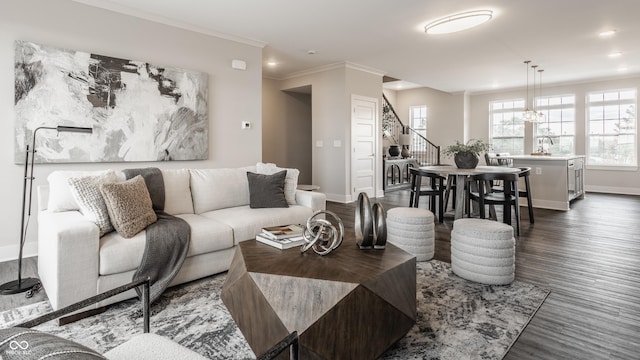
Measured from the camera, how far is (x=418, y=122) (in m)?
11.0

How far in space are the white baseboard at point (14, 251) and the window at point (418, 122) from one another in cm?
943

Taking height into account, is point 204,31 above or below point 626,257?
above

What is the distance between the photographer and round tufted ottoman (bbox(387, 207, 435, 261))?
10.2ft

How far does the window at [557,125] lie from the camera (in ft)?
28.4

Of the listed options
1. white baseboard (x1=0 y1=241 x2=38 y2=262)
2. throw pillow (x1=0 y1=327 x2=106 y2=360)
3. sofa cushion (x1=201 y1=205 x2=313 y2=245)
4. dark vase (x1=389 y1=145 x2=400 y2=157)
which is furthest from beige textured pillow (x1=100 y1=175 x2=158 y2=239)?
dark vase (x1=389 y1=145 x2=400 y2=157)

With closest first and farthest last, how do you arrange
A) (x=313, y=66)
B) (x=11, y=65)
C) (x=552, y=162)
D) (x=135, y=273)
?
1. (x=135, y=273)
2. (x=11, y=65)
3. (x=552, y=162)
4. (x=313, y=66)

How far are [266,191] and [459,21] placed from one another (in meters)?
3.07

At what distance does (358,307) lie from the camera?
5.12ft

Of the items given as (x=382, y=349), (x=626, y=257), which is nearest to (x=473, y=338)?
(x=382, y=349)

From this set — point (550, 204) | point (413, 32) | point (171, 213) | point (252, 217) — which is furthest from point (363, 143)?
point (171, 213)

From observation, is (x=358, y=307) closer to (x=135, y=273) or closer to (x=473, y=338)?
(x=473, y=338)

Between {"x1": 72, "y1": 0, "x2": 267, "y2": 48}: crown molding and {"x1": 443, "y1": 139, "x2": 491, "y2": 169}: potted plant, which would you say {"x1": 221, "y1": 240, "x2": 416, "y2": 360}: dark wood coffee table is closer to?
{"x1": 443, "y1": 139, "x2": 491, "y2": 169}: potted plant

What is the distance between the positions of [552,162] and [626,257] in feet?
9.13

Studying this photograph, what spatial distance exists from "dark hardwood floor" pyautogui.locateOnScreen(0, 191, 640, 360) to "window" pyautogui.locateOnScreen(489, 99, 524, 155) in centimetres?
461
